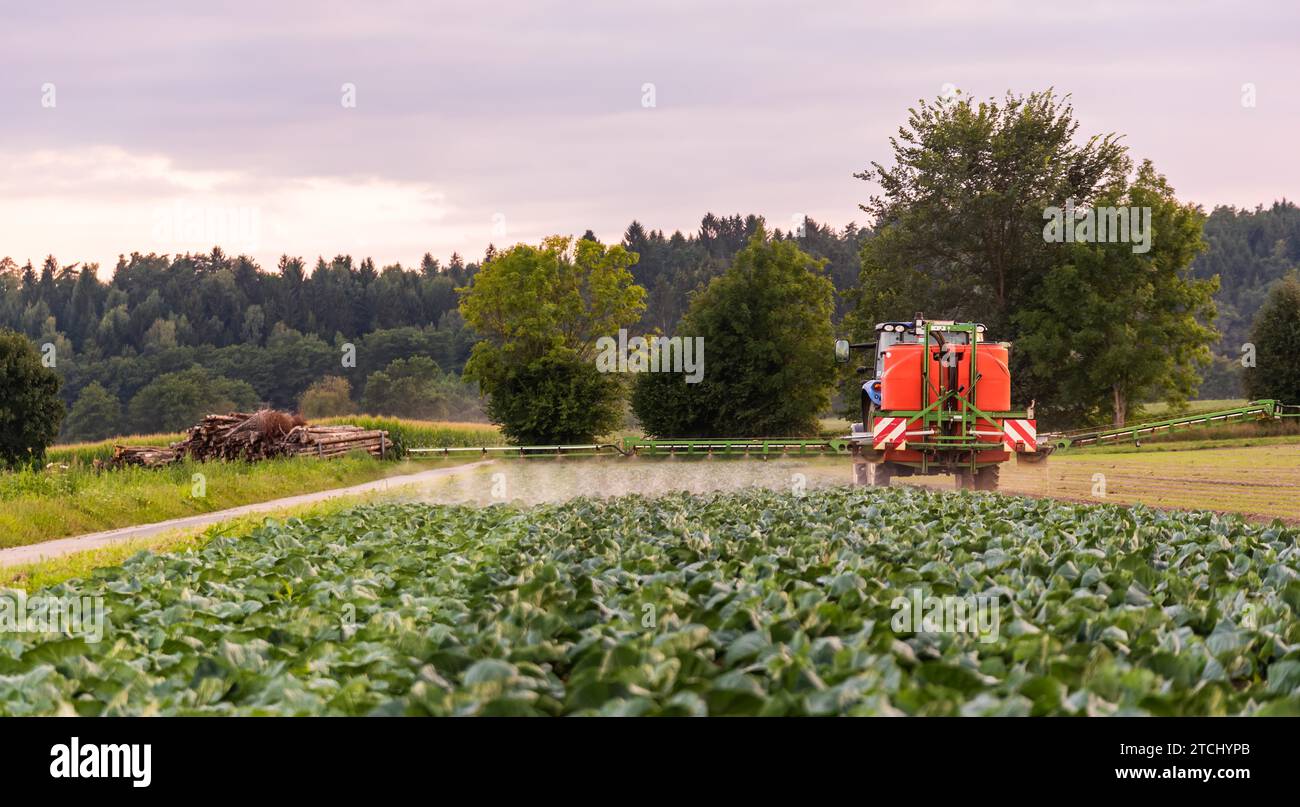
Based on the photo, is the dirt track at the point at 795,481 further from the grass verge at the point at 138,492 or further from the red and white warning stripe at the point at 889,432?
the red and white warning stripe at the point at 889,432

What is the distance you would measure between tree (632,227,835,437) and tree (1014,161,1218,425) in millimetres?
10416

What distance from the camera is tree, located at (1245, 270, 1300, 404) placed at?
175 feet

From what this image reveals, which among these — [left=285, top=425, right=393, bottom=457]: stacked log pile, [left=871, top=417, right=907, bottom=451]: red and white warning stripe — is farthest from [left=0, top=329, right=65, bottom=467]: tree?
[left=871, top=417, right=907, bottom=451]: red and white warning stripe

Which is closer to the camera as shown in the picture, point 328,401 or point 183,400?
point 328,401

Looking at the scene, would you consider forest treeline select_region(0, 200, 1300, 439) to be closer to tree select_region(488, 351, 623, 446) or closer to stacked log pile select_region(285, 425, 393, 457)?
tree select_region(488, 351, 623, 446)

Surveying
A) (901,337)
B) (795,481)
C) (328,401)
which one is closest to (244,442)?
(795,481)

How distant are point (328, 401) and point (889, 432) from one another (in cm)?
8301

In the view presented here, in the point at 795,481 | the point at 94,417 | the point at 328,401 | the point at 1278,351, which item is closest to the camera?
the point at 795,481

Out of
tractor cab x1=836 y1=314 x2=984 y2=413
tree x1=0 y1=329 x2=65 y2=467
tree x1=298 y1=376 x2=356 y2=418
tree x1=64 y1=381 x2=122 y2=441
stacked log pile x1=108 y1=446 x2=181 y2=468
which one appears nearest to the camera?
tractor cab x1=836 y1=314 x2=984 y2=413

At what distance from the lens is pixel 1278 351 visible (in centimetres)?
5397

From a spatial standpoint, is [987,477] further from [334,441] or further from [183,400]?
[183,400]

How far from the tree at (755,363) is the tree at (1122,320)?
1042cm
